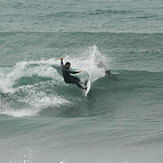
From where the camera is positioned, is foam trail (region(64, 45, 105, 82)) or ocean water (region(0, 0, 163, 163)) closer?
ocean water (region(0, 0, 163, 163))

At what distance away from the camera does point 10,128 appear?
8578 millimetres

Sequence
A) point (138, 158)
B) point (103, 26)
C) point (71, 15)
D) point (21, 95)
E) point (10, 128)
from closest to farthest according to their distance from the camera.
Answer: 1. point (138, 158)
2. point (10, 128)
3. point (21, 95)
4. point (103, 26)
5. point (71, 15)

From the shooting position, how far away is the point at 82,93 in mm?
12703

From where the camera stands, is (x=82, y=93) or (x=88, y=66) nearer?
(x=82, y=93)

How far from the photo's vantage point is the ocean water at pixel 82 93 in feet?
21.2

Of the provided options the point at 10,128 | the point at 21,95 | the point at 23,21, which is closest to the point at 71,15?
the point at 23,21

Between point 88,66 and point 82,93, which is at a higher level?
point 88,66

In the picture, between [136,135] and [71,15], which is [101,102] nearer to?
[136,135]

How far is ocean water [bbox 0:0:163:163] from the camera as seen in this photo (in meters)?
6.46

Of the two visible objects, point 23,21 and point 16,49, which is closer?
point 16,49

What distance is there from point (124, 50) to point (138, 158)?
52.1 feet

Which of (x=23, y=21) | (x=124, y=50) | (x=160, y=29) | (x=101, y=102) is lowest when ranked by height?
(x=101, y=102)

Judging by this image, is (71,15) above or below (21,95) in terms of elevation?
above

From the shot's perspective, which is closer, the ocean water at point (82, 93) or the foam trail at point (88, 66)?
the ocean water at point (82, 93)
